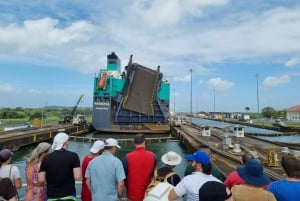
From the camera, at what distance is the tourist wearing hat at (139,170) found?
12.1ft

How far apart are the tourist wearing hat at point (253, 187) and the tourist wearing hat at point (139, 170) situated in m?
1.27

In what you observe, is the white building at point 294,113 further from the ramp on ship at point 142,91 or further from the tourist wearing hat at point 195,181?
the tourist wearing hat at point 195,181

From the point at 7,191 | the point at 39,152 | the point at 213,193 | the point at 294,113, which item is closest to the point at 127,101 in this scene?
the point at 39,152

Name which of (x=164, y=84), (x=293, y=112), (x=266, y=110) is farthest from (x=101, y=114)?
(x=266, y=110)

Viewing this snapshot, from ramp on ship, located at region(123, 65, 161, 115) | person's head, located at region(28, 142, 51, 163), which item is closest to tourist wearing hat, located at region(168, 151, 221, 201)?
person's head, located at region(28, 142, 51, 163)

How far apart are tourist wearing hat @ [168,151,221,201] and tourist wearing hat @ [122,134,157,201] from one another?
2.74 feet

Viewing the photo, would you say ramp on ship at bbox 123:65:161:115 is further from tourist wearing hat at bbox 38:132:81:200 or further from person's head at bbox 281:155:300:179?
person's head at bbox 281:155:300:179

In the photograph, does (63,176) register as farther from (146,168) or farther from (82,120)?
(82,120)

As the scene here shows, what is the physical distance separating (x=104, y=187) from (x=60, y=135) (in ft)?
2.70

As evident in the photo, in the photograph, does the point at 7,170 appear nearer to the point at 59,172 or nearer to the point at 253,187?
the point at 59,172

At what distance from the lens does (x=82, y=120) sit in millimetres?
42344

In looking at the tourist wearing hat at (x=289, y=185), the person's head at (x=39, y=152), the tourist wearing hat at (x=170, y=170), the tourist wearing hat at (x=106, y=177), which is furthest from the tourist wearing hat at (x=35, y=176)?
the tourist wearing hat at (x=289, y=185)

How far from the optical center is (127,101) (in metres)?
33.6

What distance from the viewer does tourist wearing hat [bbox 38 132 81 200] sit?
3.39m
